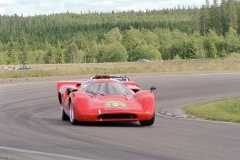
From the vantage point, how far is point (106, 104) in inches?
507

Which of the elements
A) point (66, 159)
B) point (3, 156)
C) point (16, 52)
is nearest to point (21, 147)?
point (3, 156)

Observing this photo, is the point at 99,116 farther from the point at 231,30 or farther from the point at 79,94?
the point at 231,30

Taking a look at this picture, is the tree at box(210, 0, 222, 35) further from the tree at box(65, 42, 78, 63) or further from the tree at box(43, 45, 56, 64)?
the tree at box(43, 45, 56, 64)

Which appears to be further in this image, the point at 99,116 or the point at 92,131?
the point at 99,116

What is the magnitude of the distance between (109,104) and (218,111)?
20.5 ft

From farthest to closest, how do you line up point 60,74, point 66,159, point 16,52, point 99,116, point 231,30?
point 16,52, point 231,30, point 60,74, point 99,116, point 66,159

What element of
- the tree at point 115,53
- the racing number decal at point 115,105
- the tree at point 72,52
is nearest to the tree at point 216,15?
the tree at point 115,53

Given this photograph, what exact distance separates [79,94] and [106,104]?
865 millimetres

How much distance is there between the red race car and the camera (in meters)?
12.8

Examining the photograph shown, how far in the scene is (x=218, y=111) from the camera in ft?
59.5

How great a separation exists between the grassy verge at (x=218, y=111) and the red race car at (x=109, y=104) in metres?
2.71

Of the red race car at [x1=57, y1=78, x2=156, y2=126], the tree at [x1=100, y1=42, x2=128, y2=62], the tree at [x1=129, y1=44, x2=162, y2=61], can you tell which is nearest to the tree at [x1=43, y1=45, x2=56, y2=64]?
the tree at [x1=100, y1=42, x2=128, y2=62]

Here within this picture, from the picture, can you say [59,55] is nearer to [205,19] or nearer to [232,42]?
[205,19]

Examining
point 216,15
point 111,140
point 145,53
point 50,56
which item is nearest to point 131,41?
point 145,53
